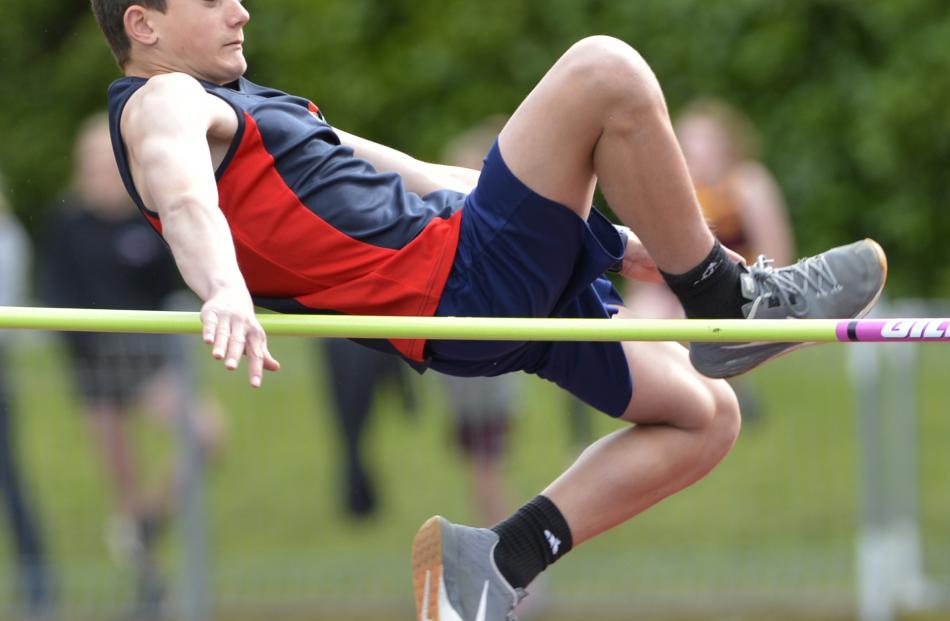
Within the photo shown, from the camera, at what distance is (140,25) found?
3459mm

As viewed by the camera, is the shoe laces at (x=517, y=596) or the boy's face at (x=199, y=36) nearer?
the boy's face at (x=199, y=36)

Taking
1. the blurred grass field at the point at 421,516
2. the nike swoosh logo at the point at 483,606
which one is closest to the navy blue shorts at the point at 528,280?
the nike swoosh logo at the point at 483,606

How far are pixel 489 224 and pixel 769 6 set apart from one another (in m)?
7.40

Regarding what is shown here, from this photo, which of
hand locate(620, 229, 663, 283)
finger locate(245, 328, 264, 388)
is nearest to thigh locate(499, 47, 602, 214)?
hand locate(620, 229, 663, 283)

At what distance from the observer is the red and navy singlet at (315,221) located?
3.38m

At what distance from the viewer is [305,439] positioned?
22.1 ft

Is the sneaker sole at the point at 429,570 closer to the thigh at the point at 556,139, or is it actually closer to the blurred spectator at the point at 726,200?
the thigh at the point at 556,139

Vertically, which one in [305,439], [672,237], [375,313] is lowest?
[305,439]

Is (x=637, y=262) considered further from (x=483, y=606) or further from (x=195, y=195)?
(x=195, y=195)

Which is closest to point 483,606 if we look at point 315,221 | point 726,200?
point 315,221

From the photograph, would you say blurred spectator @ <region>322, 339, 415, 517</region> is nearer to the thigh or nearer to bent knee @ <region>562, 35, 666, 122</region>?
the thigh

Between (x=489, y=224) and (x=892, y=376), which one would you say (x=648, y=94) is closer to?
(x=489, y=224)

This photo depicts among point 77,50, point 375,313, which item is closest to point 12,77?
point 77,50

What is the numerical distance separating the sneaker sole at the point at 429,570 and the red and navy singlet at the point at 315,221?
40 cm
